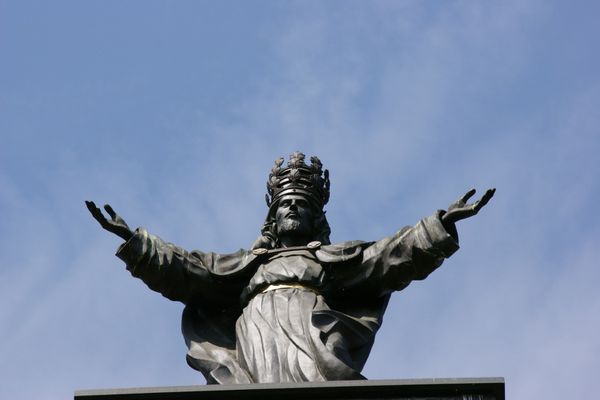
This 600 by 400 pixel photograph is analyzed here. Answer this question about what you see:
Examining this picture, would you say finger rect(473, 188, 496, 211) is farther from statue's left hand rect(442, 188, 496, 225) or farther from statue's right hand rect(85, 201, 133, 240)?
statue's right hand rect(85, 201, 133, 240)

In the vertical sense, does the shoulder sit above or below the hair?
below

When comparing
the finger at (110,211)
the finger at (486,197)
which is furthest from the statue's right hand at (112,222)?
the finger at (486,197)

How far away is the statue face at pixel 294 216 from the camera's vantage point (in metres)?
17.6

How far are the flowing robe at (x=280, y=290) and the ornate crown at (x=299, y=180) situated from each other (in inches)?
40.9

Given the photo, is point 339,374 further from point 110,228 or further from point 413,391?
point 110,228

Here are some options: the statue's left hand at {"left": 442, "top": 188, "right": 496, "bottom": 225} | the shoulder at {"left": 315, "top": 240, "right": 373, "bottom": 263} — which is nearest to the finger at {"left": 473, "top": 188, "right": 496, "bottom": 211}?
the statue's left hand at {"left": 442, "top": 188, "right": 496, "bottom": 225}

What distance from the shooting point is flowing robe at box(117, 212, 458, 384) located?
52.5 feet

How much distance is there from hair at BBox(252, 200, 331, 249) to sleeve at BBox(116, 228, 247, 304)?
490 millimetres

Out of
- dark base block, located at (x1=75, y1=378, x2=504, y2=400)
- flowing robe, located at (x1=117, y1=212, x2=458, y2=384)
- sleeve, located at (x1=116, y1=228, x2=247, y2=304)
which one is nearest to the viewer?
dark base block, located at (x1=75, y1=378, x2=504, y2=400)

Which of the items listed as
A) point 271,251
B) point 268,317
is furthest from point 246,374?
point 271,251

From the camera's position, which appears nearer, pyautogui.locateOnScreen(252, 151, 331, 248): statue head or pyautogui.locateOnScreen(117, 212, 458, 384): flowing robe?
pyautogui.locateOnScreen(117, 212, 458, 384): flowing robe

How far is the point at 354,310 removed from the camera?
55.9 ft

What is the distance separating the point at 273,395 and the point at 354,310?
114 inches

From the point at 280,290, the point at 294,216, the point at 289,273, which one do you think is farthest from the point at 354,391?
the point at 294,216
